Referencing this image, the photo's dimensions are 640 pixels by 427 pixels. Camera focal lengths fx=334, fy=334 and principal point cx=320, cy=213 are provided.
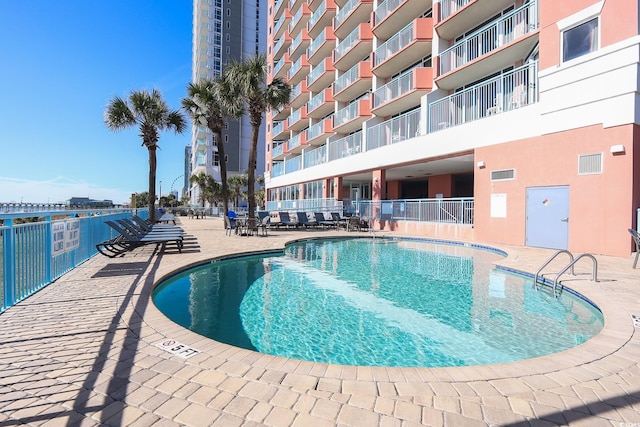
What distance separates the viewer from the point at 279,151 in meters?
38.5

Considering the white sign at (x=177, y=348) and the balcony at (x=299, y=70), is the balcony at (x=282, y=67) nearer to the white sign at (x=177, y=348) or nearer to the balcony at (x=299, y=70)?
the balcony at (x=299, y=70)

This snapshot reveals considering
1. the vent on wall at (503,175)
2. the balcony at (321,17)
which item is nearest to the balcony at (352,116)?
the balcony at (321,17)

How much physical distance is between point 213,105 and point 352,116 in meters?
9.69

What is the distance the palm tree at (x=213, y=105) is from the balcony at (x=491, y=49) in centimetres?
1136

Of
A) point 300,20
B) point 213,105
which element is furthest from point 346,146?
point 300,20

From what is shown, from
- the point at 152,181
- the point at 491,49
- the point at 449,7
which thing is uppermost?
the point at 449,7

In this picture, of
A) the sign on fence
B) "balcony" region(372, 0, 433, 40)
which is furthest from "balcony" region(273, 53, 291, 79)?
the sign on fence

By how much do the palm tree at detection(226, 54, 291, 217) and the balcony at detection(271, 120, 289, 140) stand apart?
61.1ft

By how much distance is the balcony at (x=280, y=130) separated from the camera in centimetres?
3774

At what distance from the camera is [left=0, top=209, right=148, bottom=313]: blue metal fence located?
4.39 m

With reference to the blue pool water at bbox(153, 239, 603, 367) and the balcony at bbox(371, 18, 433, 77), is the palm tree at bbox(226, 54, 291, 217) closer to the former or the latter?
the balcony at bbox(371, 18, 433, 77)

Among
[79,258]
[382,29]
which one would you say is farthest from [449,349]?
[382,29]

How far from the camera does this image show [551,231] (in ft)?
36.9

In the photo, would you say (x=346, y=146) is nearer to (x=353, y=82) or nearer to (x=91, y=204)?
(x=353, y=82)
